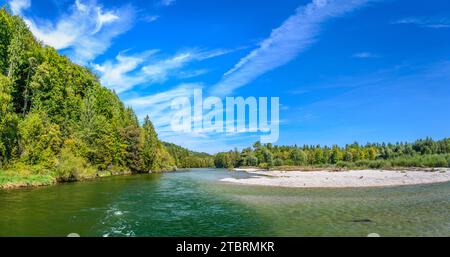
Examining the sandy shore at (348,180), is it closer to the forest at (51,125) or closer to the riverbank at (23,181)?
the riverbank at (23,181)

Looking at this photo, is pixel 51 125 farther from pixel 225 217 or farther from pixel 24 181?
pixel 225 217

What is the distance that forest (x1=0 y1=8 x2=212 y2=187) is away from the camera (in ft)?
187

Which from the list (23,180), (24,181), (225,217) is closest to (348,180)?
(225,217)

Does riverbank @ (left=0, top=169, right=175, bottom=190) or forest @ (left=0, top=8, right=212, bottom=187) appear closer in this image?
riverbank @ (left=0, top=169, right=175, bottom=190)

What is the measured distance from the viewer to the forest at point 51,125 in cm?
5700

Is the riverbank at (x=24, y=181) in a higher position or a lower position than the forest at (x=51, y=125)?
lower

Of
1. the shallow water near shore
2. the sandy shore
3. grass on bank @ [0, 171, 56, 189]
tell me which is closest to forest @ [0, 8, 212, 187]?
grass on bank @ [0, 171, 56, 189]

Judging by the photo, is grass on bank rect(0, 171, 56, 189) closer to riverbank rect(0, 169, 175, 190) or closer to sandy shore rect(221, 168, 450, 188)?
riverbank rect(0, 169, 175, 190)

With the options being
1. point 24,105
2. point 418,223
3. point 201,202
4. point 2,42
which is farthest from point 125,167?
point 418,223

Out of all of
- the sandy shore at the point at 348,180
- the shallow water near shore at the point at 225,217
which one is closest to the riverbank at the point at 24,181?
the shallow water near shore at the point at 225,217

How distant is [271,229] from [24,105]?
7438cm

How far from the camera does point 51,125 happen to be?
2739 inches

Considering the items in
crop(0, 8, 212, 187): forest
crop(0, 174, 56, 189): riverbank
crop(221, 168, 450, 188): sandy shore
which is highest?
crop(0, 8, 212, 187): forest

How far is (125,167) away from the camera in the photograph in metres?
108
